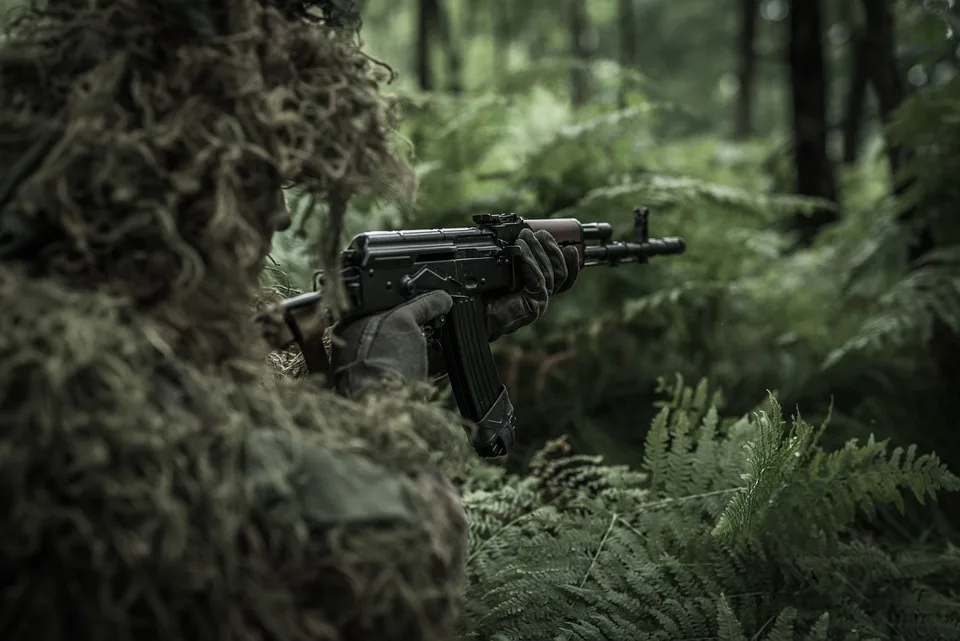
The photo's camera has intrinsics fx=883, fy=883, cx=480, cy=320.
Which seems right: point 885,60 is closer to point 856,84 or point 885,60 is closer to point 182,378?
point 856,84

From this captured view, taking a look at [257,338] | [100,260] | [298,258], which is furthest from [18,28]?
[298,258]

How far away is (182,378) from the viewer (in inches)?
61.6

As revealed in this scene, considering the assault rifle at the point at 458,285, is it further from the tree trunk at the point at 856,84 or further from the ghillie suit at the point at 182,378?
the tree trunk at the point at 856,84

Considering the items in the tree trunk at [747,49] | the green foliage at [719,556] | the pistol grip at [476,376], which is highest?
the tree trunk at [747,49]

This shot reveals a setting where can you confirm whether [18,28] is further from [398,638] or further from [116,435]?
[398,638]

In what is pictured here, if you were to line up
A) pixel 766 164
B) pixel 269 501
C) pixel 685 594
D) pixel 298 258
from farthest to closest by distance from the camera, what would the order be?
pixel 766 164, pixel 298 258, pixel 685 594, pixel 269 501

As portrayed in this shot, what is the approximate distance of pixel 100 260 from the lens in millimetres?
1614

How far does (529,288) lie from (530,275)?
46 millimetres

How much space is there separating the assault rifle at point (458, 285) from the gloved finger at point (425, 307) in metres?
0.02

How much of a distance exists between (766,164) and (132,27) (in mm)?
6314

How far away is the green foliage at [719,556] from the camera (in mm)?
2551

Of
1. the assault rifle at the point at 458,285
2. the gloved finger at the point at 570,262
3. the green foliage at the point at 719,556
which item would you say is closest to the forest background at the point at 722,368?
the green foliage at the point at 719,556

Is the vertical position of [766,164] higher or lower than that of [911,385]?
higher

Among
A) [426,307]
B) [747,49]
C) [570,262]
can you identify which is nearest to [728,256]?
[570,262]
